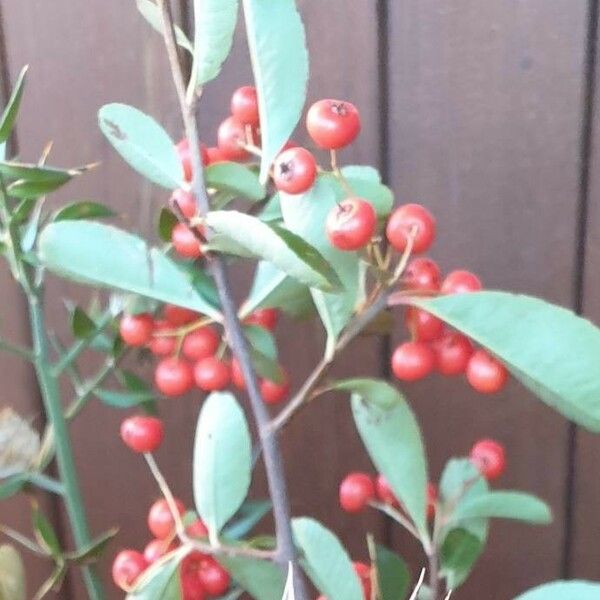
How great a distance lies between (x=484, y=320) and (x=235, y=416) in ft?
0.35

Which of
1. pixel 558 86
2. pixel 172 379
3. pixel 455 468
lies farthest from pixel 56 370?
pixel 558 86

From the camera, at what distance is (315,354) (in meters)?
0.62

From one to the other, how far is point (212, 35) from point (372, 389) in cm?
15

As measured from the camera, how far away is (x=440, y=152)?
1.92 ft

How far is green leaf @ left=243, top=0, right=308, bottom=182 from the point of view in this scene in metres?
0.34

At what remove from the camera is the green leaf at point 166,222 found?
0.42m

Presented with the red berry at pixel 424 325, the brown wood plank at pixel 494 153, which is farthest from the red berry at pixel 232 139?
the brown wood plank at pixel 494 153

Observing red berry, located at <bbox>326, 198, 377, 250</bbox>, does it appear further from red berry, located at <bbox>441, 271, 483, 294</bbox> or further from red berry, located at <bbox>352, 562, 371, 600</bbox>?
red berry, located at <bbox>352, 562, 371, 600</bbox>

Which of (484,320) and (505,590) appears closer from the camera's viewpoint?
(484,320)

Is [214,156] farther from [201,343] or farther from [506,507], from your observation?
[506,507]

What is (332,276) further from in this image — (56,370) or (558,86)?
(558,86)

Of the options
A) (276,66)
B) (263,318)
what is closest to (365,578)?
(263,318)

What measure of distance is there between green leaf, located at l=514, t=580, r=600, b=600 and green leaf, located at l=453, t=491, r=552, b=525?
0.11 feet

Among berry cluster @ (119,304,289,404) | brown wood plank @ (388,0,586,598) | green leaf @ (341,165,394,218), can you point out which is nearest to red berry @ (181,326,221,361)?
berry cluster @ (119,304,289,404)
